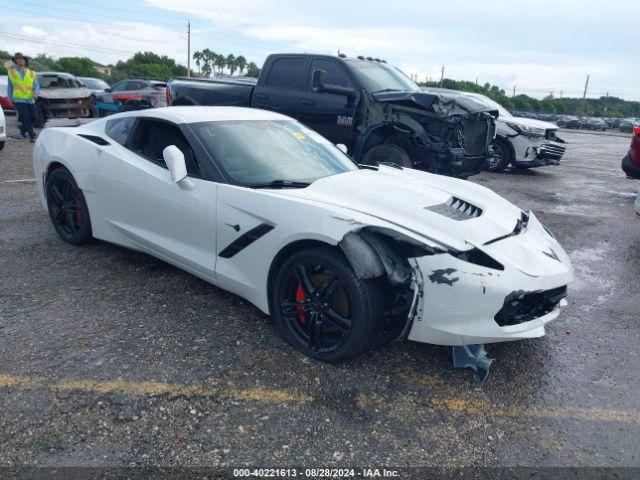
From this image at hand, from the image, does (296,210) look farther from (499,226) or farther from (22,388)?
(22,388)

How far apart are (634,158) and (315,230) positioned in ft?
19.3

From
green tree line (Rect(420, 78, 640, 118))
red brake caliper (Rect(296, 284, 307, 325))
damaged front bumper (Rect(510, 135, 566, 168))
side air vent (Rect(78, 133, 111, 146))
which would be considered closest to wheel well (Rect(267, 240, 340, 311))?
red brake caliper (Rect(296, 284, 307, 325))

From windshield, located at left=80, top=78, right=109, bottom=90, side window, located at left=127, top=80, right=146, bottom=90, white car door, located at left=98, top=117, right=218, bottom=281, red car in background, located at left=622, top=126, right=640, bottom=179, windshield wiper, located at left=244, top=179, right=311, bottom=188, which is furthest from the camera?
windshield, located at left=80, top=78, right=109, bottom=90

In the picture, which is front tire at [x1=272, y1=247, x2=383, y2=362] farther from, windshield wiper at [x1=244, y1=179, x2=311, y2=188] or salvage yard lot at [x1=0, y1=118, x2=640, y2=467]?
windshield wiper at [x1=244, y1=179, x2=311, y2=188]

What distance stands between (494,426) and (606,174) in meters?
10.8

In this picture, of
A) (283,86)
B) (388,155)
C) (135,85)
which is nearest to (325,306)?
(388,155)

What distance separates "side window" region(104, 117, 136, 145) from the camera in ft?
13.9

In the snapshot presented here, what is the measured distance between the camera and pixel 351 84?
Result: 734cm

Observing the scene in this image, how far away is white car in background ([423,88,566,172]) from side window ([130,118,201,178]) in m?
7.72

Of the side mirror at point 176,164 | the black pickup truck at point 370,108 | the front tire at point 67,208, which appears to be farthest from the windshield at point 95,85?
the side mirror at point 176,164

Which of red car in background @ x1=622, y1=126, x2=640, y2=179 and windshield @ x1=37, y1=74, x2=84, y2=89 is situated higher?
windshield @ x1=37, y1=74, x2=84, y2=89

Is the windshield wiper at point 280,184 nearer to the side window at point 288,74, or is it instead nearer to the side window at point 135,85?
the side window at point 288,74

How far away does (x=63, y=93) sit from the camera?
48.5ft

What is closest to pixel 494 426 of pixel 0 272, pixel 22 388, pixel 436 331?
pixel 436 331
